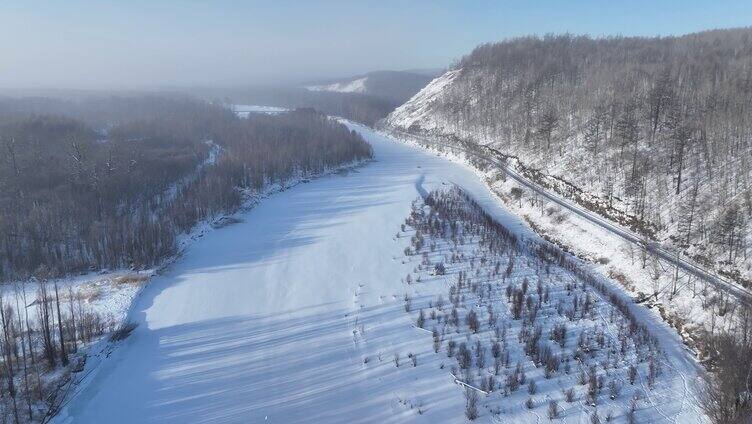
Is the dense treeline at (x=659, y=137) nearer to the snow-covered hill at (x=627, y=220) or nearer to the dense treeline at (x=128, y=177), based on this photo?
the snow-covered hill at (x=627, y=220)

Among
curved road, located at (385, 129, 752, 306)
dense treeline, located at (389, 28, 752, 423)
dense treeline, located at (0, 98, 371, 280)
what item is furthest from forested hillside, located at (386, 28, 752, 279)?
dense treeline, located at (0, 98, 371, 280)

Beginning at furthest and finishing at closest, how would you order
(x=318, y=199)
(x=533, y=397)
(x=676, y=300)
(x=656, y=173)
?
1. (x=318, y=199)
2. (x=656, y=173)
3. (x=676, y=300)
4. (x=533, y=397)

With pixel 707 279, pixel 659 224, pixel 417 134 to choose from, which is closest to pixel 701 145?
pixel 659 224

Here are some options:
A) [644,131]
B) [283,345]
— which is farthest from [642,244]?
[644,131]

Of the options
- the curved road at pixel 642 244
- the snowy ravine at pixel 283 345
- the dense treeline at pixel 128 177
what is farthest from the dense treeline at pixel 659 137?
the dense treeline at pixel 128 177

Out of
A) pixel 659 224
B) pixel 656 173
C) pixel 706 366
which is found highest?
pixel 656 173

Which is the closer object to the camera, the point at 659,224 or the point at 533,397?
the point at 533,397

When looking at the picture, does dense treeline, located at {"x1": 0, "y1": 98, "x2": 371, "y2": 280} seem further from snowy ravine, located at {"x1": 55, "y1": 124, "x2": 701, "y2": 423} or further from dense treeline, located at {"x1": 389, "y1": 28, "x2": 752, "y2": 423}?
dense treeline, located at {"x1": 389, "y1": 28, "x2": 752, "y2": 423}

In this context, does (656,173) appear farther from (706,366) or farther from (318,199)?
(318,199)

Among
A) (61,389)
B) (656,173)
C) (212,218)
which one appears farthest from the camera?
(212,218)

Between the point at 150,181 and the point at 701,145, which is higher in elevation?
the point at 701,145
